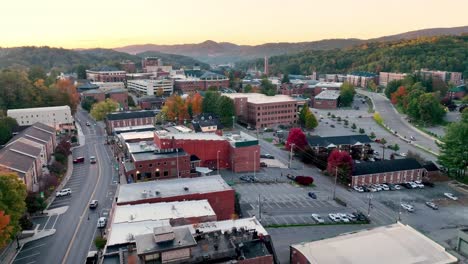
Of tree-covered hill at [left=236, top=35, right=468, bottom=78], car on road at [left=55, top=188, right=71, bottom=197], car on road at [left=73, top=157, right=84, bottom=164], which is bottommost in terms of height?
car on road at [left=55, top=188, right=71, bottom=197]

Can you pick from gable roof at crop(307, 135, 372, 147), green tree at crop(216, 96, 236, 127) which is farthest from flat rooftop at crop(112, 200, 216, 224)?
green tree at crop(216, 96, 236, 127)

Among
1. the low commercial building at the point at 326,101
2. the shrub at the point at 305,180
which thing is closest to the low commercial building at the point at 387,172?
the shrub at the point at 305,180

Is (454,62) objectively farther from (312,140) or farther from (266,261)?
(266,261)

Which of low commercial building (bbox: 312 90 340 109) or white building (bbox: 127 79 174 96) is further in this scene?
white building (bbox: 127 79 174 96)

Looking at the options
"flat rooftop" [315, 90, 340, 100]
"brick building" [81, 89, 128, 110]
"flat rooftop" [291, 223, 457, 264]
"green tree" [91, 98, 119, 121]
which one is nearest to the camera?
"flat rooftop" [291, 223, 457, 264]

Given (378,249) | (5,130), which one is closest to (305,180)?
(378,249)

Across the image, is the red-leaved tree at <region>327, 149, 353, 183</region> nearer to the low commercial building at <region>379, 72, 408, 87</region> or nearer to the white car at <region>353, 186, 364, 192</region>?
the white car at <region>353, 186, 364, 192</region>
